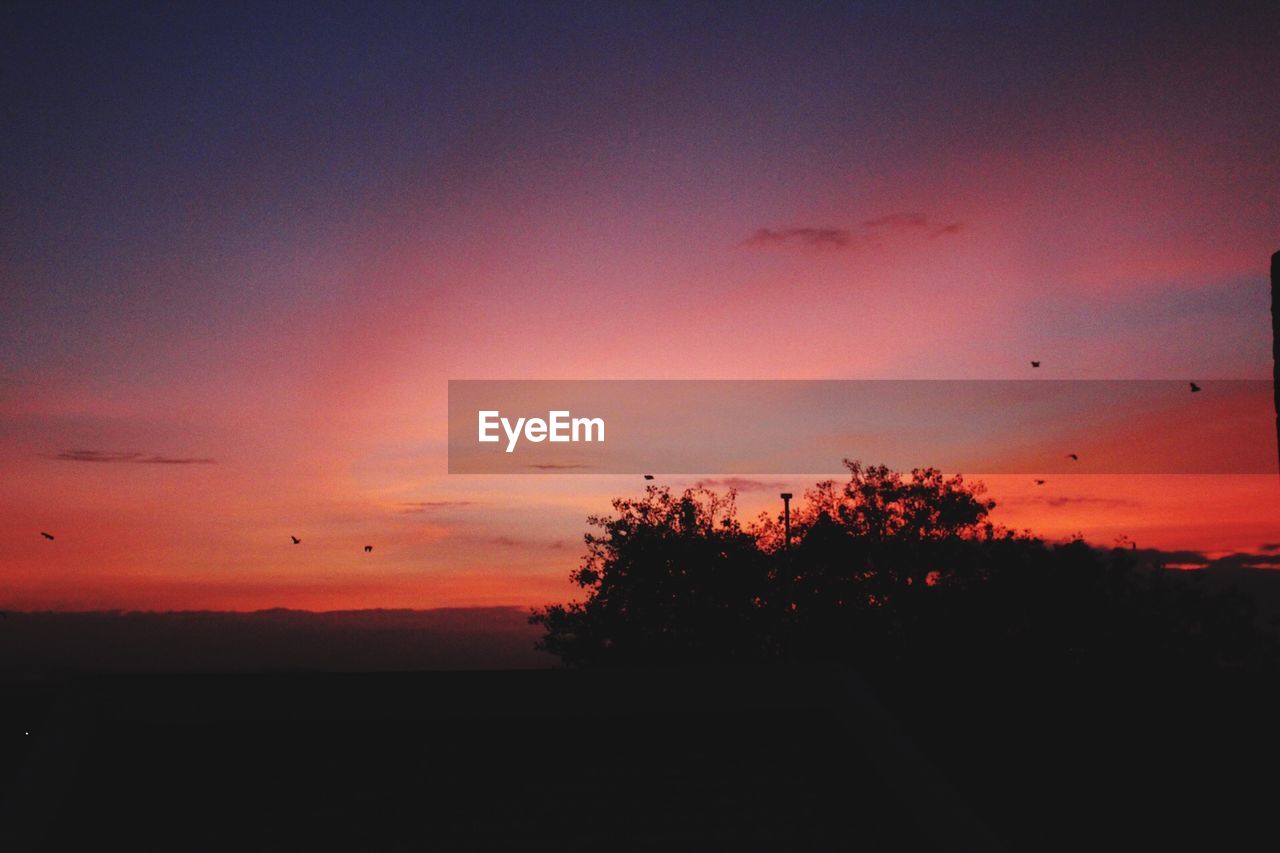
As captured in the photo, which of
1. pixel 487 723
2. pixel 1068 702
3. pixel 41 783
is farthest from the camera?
pixel 1068 702

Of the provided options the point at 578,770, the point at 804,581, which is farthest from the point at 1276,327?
the point at 804,581

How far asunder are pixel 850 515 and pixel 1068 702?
26.1m

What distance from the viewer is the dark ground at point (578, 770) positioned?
8.97 meters

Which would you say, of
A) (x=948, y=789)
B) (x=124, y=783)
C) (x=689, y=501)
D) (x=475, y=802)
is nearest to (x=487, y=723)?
(x=475, y=802)

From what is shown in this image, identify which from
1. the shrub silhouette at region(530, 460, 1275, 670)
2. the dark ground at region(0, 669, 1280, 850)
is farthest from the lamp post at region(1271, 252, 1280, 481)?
the shrub silhouette at region(530, 460, 1275, 670)

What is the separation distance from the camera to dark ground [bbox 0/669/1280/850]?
8.97 m

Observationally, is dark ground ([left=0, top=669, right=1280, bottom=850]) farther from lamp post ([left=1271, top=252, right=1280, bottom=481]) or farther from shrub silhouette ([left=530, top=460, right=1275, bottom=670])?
shrub silhouette ([left=530, top=460, right=1275, bottom=670])

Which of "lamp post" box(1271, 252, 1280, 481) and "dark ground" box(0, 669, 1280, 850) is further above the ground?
"lamp post" box(1271, 252, 1280, 481)

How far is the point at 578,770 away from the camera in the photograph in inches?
379

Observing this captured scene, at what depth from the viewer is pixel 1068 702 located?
1175 centimetres

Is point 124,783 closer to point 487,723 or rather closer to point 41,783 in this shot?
point 41,783

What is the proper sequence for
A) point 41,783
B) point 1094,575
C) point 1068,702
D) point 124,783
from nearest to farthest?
point 41,783 < point 124,783 < point 1068,702 < point 1094,575

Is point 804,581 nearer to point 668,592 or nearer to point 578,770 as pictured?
point 668,592

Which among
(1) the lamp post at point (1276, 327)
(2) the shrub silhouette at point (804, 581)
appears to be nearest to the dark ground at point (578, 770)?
(1) the lamp post at point (1276, 327)
